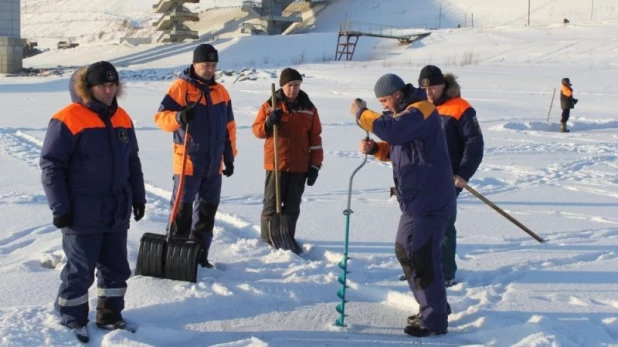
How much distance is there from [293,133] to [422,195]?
2.14 meters

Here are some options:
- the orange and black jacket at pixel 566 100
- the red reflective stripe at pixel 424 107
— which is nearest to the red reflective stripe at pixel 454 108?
the red reflective stripe at pixel 424 107

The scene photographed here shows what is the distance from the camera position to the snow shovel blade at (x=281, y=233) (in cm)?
646

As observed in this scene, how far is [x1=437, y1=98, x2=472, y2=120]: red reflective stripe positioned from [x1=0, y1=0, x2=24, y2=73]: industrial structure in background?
133 feet

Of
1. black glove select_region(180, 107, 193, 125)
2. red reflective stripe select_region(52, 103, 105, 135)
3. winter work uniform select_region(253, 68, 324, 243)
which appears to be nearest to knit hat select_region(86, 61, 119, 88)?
red reflective stripe select_region(52, 103, 105, 135)

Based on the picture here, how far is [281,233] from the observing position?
6.47 meters

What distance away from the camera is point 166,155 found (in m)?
11.6

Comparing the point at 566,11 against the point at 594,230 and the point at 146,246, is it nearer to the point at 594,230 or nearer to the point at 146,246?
the point at 594,230

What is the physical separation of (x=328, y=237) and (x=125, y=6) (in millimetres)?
68052

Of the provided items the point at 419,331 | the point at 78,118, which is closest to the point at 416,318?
the point at 419,331

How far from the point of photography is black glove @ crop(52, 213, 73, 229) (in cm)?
406

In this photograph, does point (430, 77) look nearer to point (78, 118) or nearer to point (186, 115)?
point (186, 115)

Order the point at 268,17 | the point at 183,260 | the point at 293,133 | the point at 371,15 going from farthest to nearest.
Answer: the point at 371,15
the point at 268,17
the point at 293,133
the point at 183,260

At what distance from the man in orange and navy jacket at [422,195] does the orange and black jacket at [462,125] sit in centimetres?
90

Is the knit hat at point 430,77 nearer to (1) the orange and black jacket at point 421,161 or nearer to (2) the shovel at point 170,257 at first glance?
(1) the orange and black jacket at point 421,161
